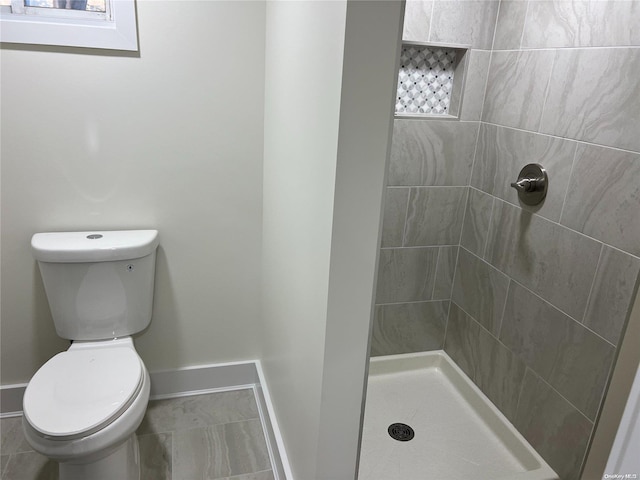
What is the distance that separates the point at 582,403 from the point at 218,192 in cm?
157

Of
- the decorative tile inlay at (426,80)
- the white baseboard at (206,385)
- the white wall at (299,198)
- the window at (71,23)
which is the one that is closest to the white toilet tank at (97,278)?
the white baseboard at (206,385)

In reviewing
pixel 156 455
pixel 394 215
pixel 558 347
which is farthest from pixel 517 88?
pixel 156 455

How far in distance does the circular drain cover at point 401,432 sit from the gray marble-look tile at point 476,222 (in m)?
0.85

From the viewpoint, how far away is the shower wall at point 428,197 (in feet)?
6.62

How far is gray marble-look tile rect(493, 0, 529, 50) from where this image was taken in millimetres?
1885

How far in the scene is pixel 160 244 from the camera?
1.96 meters

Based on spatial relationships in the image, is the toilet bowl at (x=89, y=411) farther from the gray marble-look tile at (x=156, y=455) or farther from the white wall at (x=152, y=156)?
the white wall at (x=152, y=156)

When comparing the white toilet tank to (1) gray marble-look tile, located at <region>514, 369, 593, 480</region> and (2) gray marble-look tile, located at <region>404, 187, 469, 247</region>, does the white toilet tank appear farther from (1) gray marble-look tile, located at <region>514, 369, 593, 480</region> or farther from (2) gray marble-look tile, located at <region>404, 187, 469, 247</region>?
(1) gray marble-look tile, located at <region>514, 369, 593, 480</region>

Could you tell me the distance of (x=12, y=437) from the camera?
1874 millimetres

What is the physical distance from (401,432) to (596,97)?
1527 millimetres

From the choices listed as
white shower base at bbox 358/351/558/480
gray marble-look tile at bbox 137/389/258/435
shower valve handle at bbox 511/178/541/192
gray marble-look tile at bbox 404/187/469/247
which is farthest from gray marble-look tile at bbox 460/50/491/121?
gray marble-look tile at bbox 137/389/258/435

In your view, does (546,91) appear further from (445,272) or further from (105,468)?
(105,468)

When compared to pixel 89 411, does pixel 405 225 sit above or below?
above

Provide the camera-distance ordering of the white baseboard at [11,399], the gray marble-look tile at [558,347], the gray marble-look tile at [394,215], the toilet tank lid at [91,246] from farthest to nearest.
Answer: the gray marble-look tile at [394,215], the white baseboard at [11,399], the toilet tank lid at [91,246], the gray marble-look tile at [558,347]
